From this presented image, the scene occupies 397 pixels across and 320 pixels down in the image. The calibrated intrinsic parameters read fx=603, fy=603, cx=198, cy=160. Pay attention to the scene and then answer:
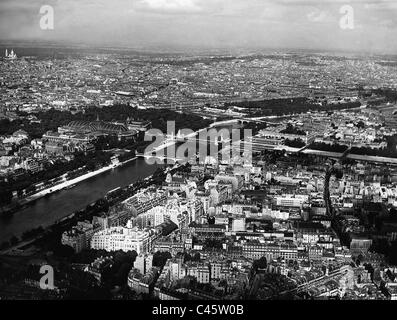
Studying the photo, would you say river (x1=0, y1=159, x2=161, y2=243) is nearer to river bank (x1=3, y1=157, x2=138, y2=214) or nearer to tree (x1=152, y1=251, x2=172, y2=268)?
river bank (x1=3, y1=157, x2=138, y2=214)

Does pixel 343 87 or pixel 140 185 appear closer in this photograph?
pixel 140 185

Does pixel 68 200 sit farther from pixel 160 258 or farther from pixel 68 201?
pixel 160 258

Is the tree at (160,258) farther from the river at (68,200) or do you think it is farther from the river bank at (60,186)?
the river bank at (60,186)

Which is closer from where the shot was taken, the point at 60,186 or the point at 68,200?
the point at 68,200

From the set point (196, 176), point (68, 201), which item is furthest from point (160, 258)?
point (196, 176)
